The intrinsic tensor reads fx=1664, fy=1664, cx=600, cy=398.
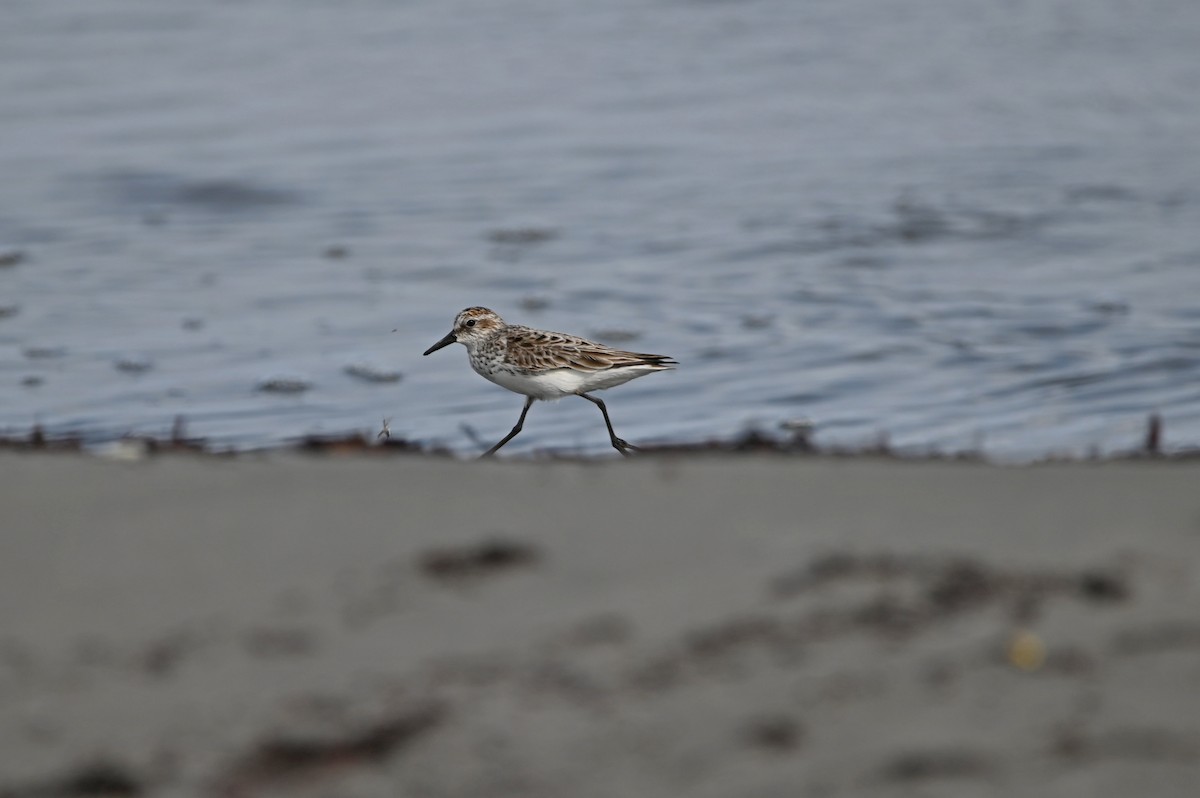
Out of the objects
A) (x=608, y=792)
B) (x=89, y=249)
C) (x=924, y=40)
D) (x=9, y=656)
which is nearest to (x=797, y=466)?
(x=608, y=792)

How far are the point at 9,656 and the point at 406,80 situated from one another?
14356 millimetres

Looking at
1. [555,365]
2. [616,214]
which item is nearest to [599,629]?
[555,365]

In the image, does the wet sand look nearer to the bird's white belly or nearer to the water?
the bird's white belly

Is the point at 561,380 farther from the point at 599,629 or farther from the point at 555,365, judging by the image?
the point at 599,629

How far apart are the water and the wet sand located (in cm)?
405

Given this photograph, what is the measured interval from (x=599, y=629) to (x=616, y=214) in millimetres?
9729

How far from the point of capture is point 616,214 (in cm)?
1311

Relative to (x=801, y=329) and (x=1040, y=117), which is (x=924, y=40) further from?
(x=801, y=329)

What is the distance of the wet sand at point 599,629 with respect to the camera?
3.21m

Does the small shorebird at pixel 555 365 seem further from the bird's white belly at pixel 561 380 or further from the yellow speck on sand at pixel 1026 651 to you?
the yellow speck on sand at pixel 1026 651

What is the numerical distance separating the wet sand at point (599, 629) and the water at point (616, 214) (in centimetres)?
405

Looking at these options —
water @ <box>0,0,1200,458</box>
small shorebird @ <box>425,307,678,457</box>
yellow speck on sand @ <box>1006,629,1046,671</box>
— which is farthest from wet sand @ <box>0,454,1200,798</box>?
water @ <box>0,0,1200,458</box>

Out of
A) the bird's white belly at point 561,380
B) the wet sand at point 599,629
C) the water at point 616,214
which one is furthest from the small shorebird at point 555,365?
the wet sand at point 599,629

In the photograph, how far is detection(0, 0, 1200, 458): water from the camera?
924 cm
